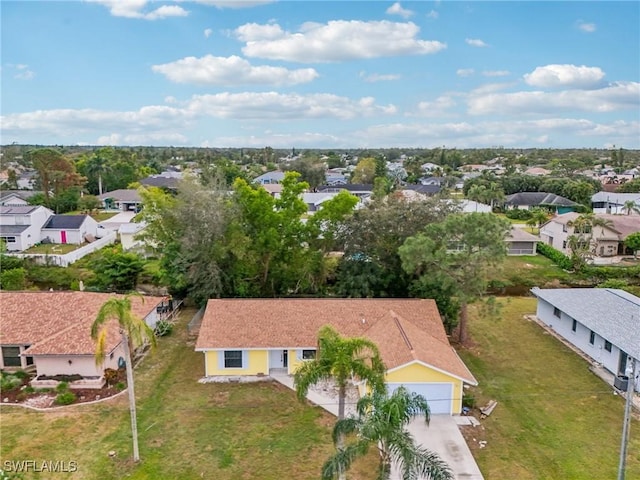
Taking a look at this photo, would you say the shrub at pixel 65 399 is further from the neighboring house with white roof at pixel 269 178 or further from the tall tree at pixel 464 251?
the neighboring house with white roof at pixel 269 178

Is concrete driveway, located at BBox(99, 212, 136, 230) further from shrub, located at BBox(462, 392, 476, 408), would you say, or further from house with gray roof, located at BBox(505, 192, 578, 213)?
house with gray roof, located at BBox(505, 192, 578, 213)

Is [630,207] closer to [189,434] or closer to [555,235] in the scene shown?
[555,235]

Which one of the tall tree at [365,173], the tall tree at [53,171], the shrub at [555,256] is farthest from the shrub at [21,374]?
the tall tree at [365,173]

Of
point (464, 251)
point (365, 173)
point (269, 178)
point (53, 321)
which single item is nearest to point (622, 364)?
point (464, 251)

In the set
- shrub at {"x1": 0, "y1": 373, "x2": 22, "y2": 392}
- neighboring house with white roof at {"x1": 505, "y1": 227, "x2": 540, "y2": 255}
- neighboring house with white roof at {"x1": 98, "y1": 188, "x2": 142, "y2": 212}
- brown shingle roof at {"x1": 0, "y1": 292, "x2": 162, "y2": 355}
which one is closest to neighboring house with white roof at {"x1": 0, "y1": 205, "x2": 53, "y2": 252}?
neighboring house with white roof at {"x1": 98, "y1": 188, "x2": 142, "y2": 212}

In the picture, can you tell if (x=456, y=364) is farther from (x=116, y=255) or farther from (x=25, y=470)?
(x=116, y=255)

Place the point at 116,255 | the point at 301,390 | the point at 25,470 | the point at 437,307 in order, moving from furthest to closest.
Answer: the point at 116,255, the point at 437,307, the point at 25,470, the point at 301,390

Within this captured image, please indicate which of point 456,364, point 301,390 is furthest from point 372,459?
point 456,364

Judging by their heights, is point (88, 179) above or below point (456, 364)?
above
